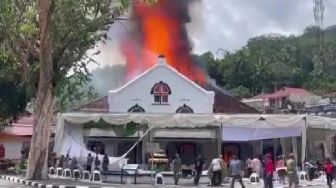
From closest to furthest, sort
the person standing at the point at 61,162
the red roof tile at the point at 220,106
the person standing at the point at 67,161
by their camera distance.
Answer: the person standing at the point at 67,161
the person standing at the point at 61,162
the red roof tile at the point at 220,106

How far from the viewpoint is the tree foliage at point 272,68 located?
300 feet

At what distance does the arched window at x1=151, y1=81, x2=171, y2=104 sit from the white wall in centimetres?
22

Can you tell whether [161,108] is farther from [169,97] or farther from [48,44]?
[48,44]

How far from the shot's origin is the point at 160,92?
4269 cm

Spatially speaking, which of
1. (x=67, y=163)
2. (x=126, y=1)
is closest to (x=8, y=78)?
(x=67, y=163)

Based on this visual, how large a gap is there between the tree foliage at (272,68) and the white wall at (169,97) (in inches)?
1644

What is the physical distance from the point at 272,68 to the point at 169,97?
5258 centimetres

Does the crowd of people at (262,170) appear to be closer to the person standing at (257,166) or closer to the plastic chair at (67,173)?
the person standing at (257,166)

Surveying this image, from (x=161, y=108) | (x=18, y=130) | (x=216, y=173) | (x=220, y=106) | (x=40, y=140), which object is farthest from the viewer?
(x=18, y=130)

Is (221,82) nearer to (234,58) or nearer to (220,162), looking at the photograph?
(234,58)

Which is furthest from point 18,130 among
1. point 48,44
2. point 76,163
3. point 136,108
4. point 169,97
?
point 48,44

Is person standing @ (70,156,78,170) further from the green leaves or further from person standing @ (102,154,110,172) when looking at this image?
the green leaves

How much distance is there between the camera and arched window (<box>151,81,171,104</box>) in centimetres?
4259

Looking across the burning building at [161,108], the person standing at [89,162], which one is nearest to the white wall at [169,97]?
the burning building at [161,108]
